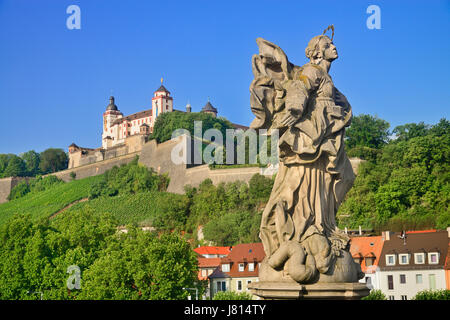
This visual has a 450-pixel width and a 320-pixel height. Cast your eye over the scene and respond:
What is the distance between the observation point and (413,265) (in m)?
43.8

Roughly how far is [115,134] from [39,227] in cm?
9851

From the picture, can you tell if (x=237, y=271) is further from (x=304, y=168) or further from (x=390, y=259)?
(x=304, y=168)

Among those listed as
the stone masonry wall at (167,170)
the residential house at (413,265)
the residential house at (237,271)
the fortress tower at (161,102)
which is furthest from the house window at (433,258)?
the fortress tower at (161,102)

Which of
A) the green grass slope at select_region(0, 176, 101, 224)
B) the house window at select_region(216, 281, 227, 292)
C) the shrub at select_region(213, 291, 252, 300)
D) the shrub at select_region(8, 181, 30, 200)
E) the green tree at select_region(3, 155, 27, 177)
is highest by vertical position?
the green tree at select_region(3, 155, 27, 177)

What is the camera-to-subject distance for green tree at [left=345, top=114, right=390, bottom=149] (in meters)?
81.0

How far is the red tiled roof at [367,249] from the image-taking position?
149ft

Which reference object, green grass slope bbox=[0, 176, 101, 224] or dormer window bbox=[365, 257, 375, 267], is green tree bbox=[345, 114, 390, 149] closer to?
dormer window bbox=[365, 257, 375, 267]

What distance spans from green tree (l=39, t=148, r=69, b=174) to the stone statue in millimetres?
149158

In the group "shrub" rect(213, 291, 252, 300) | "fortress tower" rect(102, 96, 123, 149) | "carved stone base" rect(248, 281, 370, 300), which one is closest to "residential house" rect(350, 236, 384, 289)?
"shrub" rect(213, 291, 252, 300)

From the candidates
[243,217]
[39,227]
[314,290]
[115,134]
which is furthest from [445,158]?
[115,134]

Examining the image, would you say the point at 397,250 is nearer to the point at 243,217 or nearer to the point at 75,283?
the point at 75,283

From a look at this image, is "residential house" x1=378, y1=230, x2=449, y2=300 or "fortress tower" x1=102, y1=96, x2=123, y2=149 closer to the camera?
"residential house" x1=378, y1=230, x2=449, y2=300

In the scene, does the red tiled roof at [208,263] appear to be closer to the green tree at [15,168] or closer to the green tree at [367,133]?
the green tree at [367,133]

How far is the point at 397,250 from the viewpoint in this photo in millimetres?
45469
